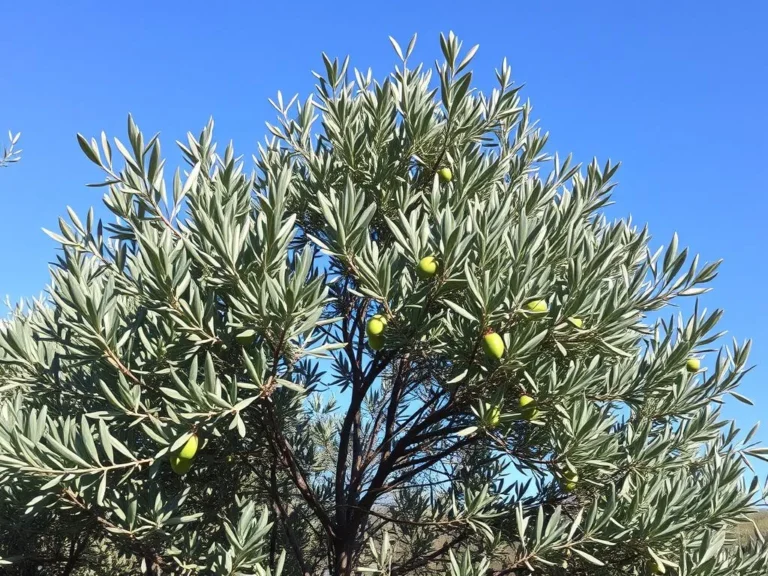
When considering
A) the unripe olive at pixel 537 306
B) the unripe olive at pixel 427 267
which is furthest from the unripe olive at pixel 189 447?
the unripe olive at pixel 537 306

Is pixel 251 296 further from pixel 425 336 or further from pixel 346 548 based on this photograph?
pixel 346 548

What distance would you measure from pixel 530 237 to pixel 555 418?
3.04 ft

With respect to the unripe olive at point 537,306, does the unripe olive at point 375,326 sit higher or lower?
higher

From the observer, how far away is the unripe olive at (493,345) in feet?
7.51

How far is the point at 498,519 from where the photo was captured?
3348mm

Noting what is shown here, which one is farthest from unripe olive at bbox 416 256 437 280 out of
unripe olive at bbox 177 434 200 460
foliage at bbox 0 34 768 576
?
unripe olive at bbox 177 434 200 460

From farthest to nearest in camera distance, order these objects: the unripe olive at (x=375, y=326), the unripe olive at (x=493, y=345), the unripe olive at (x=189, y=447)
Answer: the unripe olive at (x=375, y=326), the unripe olive at (x=493, y=345), the unripe olive at (x=189, y=447)

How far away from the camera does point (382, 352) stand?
346cm

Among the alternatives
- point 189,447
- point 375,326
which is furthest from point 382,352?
point 189,447

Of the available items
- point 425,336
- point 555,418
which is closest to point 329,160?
point 425,336

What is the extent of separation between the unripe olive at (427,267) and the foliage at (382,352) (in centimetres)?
2

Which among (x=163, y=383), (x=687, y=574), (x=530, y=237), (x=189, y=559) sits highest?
(x=530, y=237)

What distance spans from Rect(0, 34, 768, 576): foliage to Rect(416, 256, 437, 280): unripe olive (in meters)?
0.02

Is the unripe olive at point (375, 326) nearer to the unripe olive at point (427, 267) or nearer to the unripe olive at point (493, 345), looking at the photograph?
the unripe olive at point (427, 267)
